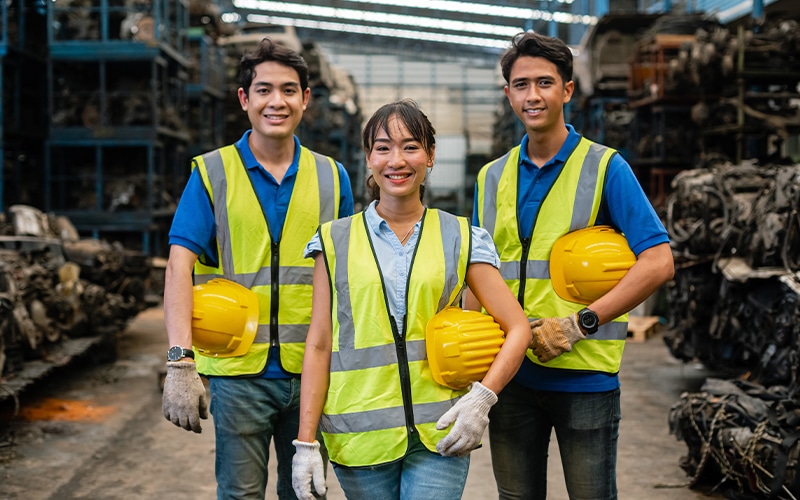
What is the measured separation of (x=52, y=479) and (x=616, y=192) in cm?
Result: 409

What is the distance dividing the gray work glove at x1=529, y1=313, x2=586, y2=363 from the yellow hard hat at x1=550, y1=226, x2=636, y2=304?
0.47 ft

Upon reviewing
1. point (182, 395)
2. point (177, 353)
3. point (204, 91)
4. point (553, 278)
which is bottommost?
point (182, 395)

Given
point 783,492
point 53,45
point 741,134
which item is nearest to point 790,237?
point 783,492

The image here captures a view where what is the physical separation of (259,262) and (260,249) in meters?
0.05

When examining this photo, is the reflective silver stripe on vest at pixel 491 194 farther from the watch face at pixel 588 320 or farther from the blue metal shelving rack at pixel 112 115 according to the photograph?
the blue metal shelving rack at pixel 112 115

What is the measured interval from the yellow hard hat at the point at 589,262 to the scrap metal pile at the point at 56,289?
14.4 ft

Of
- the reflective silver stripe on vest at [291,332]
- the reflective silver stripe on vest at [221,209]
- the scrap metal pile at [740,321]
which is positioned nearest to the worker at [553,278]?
the reflective silver stripe on vest at [291,332]

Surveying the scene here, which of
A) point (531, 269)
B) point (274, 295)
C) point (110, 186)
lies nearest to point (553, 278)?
point (531, 269)

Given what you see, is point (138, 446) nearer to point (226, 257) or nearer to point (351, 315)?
point (226, 257)

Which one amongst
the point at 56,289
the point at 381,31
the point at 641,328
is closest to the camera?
the point at 56,289

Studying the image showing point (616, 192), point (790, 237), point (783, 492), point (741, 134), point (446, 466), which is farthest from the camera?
point (741, 134)

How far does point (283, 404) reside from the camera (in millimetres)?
2986

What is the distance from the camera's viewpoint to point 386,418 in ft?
7.65

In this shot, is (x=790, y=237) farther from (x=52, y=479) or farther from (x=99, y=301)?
(x=99, y=301)
